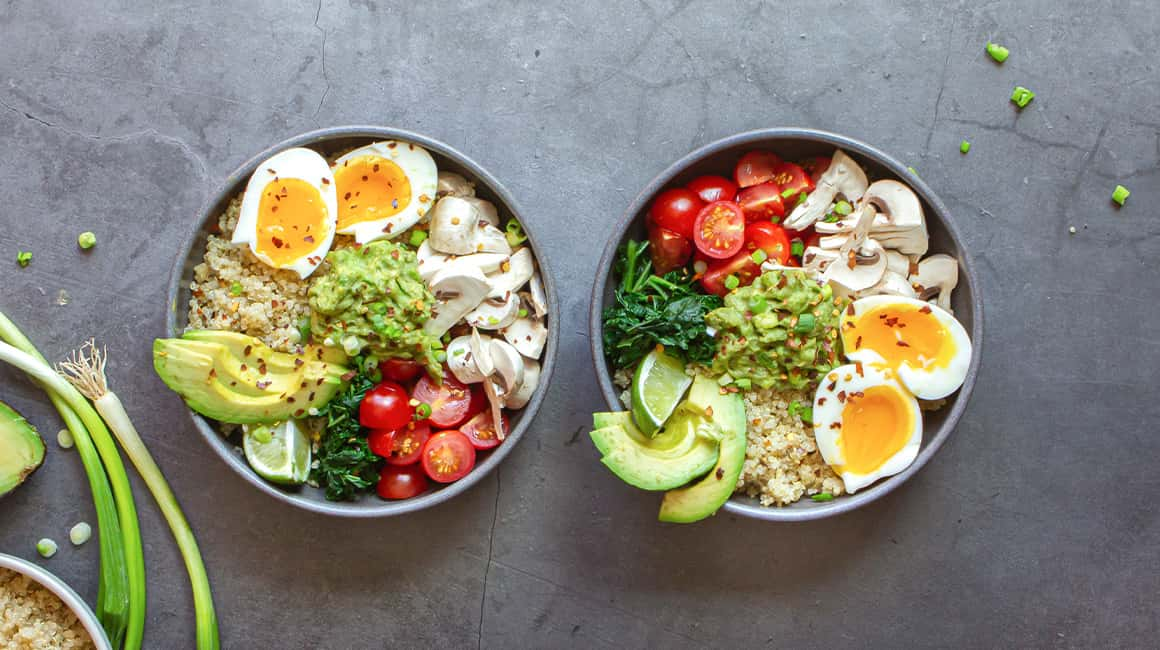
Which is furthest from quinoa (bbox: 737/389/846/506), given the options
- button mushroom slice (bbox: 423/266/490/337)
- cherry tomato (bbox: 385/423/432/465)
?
cherry tomato (bbox: 385/423/432/465)

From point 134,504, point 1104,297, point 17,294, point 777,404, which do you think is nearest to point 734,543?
point 777,404

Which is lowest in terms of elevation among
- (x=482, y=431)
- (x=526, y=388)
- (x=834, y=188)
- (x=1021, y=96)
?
(x=482, y=431)

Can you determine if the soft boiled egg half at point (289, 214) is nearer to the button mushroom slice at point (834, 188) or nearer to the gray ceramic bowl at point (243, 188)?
the gray ceramic bowl at point (243, 188)

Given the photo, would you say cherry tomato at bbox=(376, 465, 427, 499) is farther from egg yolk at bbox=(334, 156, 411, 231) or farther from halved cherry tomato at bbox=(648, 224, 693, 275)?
halved cherry tomato at bbox=(648, 224, 693, 275)

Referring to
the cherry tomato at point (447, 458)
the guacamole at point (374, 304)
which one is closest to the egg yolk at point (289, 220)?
the guacamole at point (374, 304)

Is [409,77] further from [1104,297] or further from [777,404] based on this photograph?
[1104,297]

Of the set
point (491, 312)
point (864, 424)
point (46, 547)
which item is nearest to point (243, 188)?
point (491, 312)

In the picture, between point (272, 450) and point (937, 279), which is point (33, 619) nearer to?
point (272, 450)
